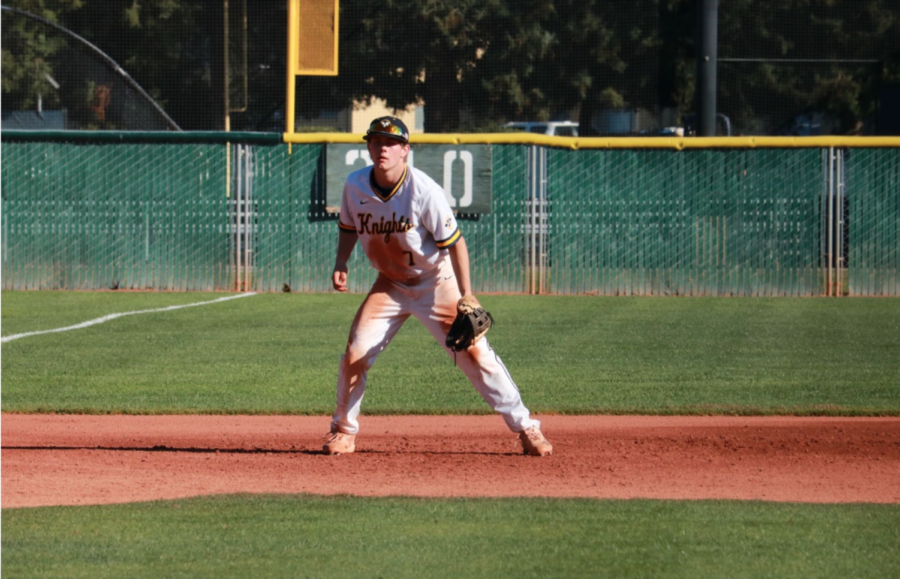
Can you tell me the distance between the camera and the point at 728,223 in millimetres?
17219

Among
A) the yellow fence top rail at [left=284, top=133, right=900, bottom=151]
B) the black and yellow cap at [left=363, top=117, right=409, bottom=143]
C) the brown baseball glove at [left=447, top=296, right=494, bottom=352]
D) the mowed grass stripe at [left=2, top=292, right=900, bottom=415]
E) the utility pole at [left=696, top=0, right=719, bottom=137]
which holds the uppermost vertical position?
the utility pole at [left=696, top=0, right=719, bottom=137]

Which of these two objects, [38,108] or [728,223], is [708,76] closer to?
[728,223]

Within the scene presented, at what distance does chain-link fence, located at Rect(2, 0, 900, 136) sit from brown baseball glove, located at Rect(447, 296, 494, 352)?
74.5 feet

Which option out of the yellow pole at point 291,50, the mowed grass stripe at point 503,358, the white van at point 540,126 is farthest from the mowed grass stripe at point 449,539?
the white van at point 540,126

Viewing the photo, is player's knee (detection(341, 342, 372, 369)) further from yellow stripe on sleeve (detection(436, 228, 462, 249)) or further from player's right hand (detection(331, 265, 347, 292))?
yellow stripe on sleeve (detection(436, 228, 462, 249))

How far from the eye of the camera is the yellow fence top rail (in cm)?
1708

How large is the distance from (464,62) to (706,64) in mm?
15851

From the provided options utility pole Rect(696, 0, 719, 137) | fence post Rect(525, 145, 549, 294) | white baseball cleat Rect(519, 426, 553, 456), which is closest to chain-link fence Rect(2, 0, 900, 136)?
utility pole Rect(696, 0, 719, 137)

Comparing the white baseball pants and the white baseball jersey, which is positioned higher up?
the white baseball jersey

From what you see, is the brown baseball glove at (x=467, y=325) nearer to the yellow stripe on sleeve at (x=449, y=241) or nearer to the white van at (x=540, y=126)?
the yellow stripe on sleeve at (x=449, y=241)

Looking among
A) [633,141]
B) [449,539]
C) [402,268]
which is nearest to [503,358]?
[402,268]

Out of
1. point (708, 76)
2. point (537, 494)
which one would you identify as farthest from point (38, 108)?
point (537, 494)

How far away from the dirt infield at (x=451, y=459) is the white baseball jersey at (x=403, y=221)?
112cm

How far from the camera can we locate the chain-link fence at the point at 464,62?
31.5 meters
